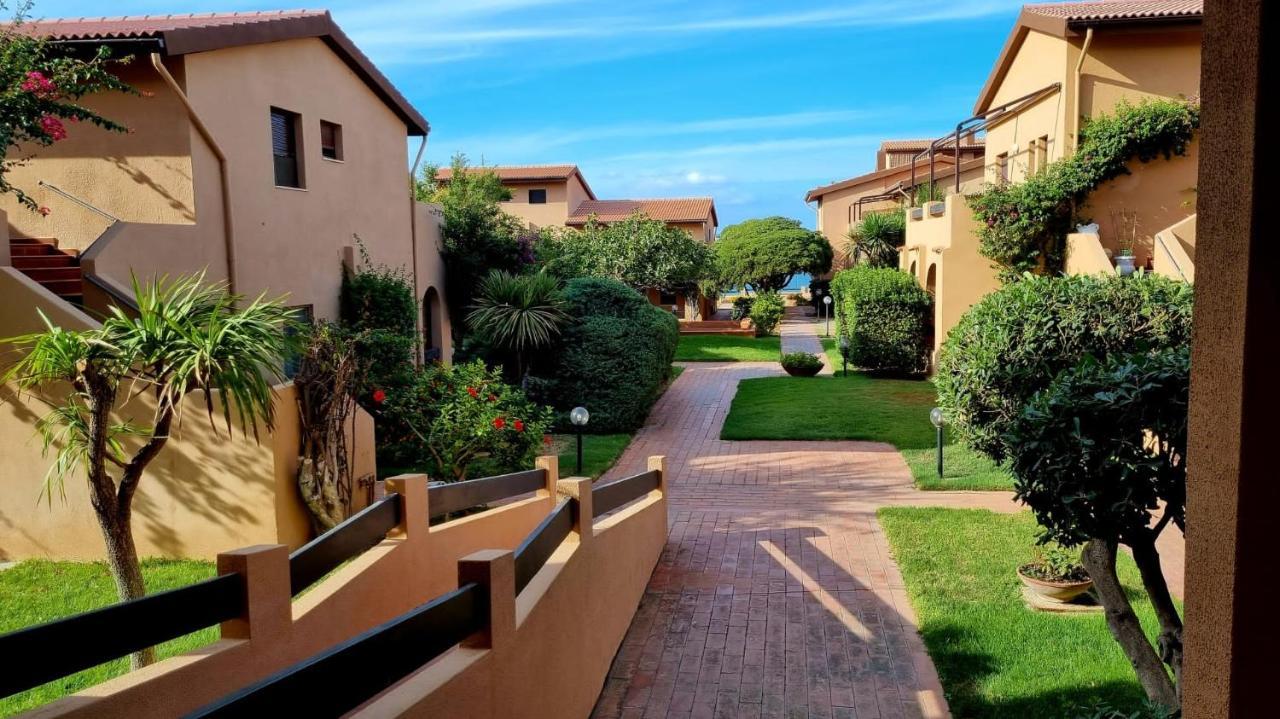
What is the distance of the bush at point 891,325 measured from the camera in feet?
75.0

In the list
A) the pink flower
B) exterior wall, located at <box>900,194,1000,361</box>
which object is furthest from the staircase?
exterior wall, located at <box>900,194,1000,361</box>

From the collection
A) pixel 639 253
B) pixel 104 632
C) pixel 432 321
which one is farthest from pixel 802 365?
pixel 104 632

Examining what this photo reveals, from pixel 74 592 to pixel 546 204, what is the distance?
41.6 m

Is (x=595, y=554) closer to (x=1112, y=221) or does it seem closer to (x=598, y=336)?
(x=598, y=336)

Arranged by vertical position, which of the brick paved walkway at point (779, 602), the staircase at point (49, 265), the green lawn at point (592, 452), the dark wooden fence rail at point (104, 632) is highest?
the staircase at point (49, 265)

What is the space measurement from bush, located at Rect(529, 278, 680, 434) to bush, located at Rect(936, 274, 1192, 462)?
6773 millimetres

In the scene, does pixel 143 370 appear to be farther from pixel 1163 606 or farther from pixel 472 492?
pixel 1163 606

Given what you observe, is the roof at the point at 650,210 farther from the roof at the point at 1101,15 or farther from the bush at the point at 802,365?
the roof at the point at 1101,15

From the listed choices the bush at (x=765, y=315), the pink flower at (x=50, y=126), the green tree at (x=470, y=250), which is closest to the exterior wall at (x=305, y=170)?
the pink flower at (x=50, y=126)

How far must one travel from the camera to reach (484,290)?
1697cm

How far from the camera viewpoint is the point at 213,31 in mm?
11883

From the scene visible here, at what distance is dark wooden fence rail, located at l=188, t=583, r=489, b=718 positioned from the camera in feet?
7.91

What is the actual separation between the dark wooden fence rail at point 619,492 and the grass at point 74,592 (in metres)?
2.62

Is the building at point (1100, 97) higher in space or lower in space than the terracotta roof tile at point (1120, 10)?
lower
